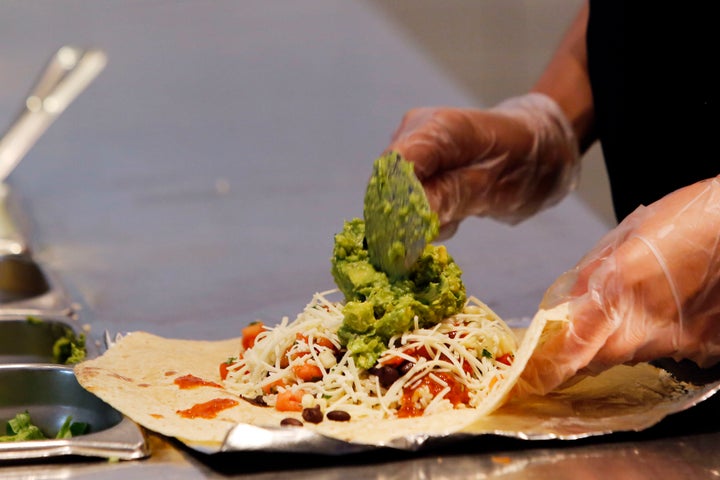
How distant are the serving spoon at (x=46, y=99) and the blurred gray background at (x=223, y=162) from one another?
0.20 meters

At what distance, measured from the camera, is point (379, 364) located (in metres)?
2.17

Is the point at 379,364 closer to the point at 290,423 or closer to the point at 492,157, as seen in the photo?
the point at 290,423

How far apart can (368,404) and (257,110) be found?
3788 mm

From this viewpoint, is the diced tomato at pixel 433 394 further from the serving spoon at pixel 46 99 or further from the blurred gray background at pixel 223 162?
the serving spoon at pixel 46 99

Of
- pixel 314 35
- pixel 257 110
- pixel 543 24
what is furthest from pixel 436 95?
pixel 543 24

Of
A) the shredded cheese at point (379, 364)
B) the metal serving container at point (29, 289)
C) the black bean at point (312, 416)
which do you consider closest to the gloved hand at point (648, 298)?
the shredded cheese at point (379, 364)

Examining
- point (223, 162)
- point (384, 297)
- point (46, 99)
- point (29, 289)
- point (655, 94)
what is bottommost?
point (384, 297)

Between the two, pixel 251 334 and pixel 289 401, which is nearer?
pixel 289 401

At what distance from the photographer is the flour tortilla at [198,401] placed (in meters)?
1.94

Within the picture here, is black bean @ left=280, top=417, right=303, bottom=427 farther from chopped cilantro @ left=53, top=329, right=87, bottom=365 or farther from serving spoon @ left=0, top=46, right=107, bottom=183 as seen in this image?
serving spoon @ left=0, top=46, right=107, bottom=183

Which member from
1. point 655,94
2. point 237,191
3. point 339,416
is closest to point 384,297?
point 339,416

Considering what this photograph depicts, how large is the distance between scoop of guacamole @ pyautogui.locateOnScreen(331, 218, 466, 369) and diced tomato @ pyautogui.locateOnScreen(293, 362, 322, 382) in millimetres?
85

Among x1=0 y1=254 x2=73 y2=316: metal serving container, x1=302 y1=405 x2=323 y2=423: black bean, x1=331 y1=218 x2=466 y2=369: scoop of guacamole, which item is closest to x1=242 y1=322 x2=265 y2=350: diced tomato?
x1=331 y1=218 x2=466 y2=369: scoop of guacamole

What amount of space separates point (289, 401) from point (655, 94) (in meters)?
1.37
